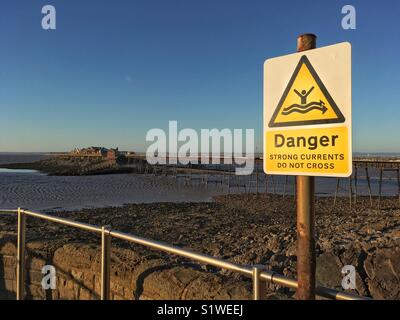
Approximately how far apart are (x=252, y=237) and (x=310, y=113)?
370 inches

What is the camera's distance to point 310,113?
1.59 metres

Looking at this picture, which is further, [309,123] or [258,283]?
[258,283]

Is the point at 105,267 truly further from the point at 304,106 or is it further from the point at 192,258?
the point at 304,106

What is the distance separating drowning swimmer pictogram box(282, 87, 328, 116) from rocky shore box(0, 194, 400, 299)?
159 centimetres

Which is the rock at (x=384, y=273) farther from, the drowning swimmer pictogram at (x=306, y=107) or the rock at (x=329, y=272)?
the drowning swimmer pictogram at (x=306, y=107)

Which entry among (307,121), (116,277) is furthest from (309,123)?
(116,277)

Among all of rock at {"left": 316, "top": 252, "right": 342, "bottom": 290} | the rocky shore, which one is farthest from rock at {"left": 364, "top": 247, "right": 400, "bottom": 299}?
rock at {"left": 316, "top": 252, "right": 342, "bottom": 290}

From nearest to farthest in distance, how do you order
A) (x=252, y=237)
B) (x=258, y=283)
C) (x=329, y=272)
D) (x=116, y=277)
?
(x=258, y=283) < (x=116, y=277) < (x=329, y=272) < (x=252, y=237)

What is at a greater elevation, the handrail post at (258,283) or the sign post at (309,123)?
the sign post at (309,123)

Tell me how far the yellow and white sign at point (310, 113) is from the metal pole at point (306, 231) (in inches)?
2.0

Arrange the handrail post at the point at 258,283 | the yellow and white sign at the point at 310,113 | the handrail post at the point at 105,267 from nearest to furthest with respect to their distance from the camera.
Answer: the yellow and white sign at the point at 310,113 → the handrail post at the point at 258,283 → the handrail post at the point at 105,267

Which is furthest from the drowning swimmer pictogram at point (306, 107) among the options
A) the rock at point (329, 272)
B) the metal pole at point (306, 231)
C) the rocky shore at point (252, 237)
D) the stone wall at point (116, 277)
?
the rock at point (329, 272)

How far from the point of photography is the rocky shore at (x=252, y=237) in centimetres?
475

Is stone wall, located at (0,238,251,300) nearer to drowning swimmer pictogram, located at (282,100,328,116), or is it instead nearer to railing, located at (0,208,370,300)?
railing, located at (0,208,370,300)
